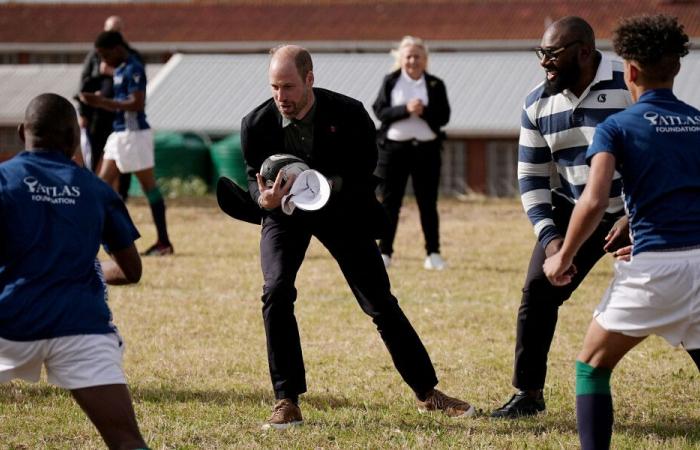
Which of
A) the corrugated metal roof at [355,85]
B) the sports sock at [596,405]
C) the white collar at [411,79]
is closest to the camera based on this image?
the sports sock at [596,405]

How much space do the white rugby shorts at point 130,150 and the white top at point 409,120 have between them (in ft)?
8.50

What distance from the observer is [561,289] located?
6297 millimetres

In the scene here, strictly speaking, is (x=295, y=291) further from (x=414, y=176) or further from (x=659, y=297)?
(x=414, y=176)

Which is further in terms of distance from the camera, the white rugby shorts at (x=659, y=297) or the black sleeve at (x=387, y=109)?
the black sleeve at (x=387, y=109)

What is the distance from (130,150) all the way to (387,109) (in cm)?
274

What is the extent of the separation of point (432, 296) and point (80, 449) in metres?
5.45

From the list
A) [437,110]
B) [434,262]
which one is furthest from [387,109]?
[434,262]

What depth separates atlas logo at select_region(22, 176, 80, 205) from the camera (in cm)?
449

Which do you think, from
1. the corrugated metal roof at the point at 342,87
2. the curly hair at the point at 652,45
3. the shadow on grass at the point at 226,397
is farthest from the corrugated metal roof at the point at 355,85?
the curly hair at the point at 652,45

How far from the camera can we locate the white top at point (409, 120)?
40.4 ft

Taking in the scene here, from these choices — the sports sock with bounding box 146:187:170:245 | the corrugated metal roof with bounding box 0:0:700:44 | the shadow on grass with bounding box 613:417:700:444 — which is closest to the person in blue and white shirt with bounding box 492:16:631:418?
the shadow on grass with bounding box 613:417:700:444

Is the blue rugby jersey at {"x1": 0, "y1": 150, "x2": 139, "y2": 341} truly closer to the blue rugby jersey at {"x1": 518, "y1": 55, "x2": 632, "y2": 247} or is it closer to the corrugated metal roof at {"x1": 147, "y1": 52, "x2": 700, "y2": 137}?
the blue rugby jersey at {"x1": 518, "y1": 55, "x2": 632, "y2": 247}

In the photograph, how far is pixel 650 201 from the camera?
15.6 feet

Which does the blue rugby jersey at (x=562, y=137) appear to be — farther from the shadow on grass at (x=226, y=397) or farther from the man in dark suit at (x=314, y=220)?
the shadow on grass at (x=226, y=397)
